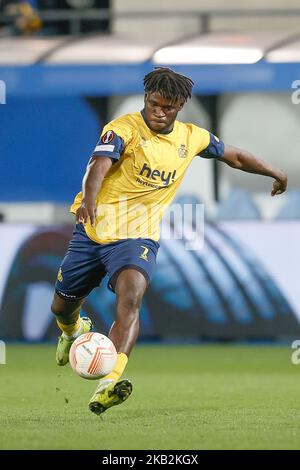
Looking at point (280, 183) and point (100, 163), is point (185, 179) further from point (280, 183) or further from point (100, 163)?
point (100, 163)

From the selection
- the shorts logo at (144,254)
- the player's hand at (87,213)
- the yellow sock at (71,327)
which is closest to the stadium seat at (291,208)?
the yellow sock at (71,327)

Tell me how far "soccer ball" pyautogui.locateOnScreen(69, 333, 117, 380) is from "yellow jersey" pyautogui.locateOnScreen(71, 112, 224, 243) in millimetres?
988

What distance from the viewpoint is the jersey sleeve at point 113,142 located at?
880 cm

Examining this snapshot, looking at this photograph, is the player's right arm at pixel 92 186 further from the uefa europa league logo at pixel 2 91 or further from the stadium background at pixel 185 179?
the uefa europa league logo at pixel 2 91

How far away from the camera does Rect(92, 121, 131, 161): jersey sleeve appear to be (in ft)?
28.9

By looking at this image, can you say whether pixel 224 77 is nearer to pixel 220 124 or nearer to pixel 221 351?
pixel 220 124

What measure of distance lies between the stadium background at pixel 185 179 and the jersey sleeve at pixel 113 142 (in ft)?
23.2

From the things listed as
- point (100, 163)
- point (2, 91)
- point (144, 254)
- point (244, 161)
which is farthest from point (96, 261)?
point (2, 91)

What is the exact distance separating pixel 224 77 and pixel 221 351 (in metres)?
3.57

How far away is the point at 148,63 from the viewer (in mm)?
16672

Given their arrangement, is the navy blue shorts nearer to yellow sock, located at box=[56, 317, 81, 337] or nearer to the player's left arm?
yellow sock, located at box=[56, 317, 81, 337]

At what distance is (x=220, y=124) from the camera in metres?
16.7
